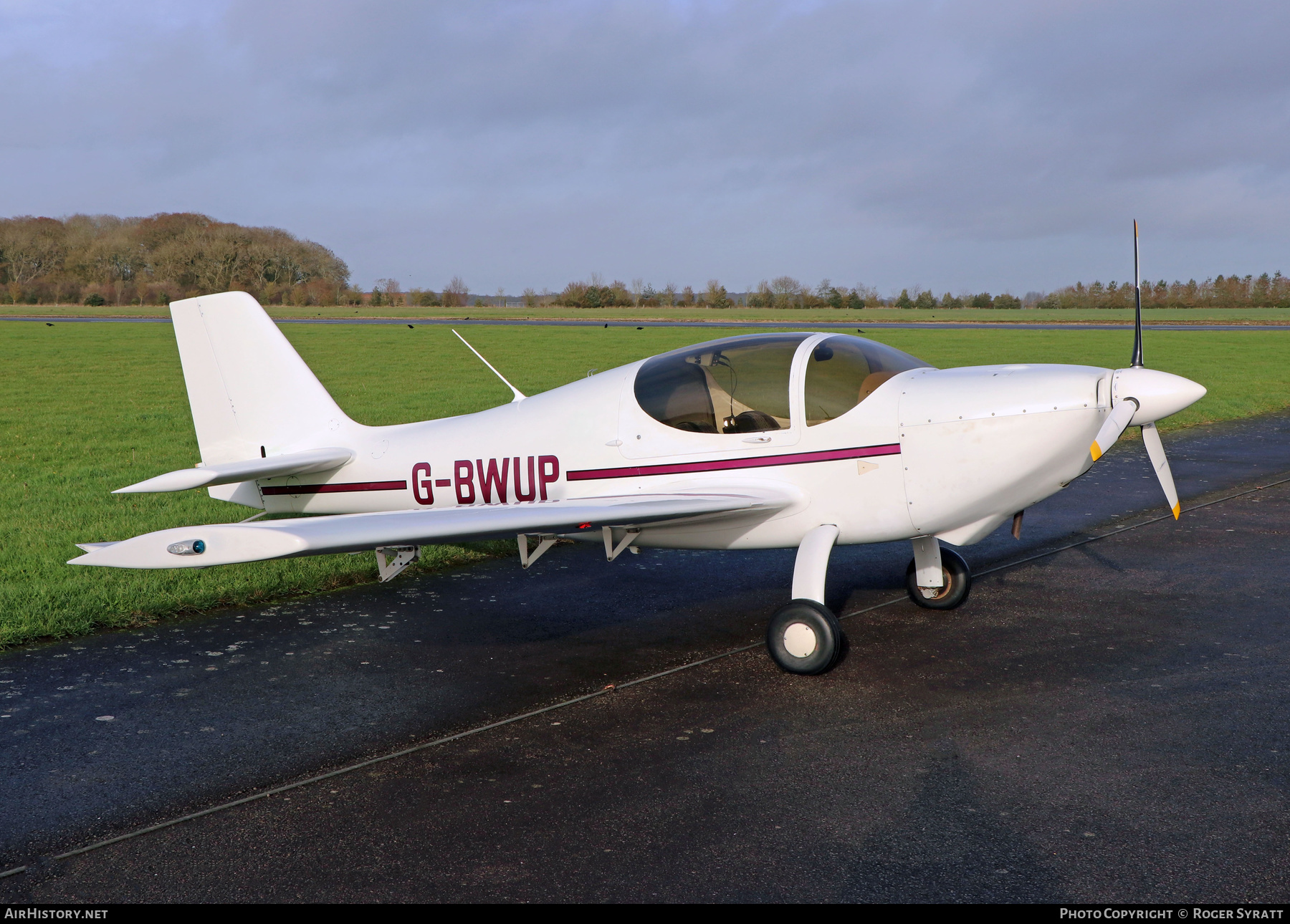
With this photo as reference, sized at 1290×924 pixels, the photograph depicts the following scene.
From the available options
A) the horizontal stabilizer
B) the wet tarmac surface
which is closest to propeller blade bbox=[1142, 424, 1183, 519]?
the wet tarmac surface

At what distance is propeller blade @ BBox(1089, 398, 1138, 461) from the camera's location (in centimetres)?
524

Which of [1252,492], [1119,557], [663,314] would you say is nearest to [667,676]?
[1119,557]

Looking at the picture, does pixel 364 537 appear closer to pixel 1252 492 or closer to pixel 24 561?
pixel 24 561

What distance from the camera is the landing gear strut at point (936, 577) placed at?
6.45 metres

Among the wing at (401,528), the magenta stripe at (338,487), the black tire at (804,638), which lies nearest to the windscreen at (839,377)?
the wing at (401,528)

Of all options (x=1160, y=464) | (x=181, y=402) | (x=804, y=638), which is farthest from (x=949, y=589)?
(x=181, y=402)

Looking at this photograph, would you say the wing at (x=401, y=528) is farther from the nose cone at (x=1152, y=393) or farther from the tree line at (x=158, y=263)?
the tree line at (x=158, y=263)

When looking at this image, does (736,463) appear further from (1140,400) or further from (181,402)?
(181,402)

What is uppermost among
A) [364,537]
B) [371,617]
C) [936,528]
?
[364,537]

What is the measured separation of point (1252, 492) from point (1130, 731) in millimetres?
7483

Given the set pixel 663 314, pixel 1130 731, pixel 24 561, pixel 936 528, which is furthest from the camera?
pixel 663 314

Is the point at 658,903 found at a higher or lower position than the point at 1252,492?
higher

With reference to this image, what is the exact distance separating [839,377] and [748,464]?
2.50ft

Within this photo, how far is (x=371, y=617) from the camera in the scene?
6.55 meters
